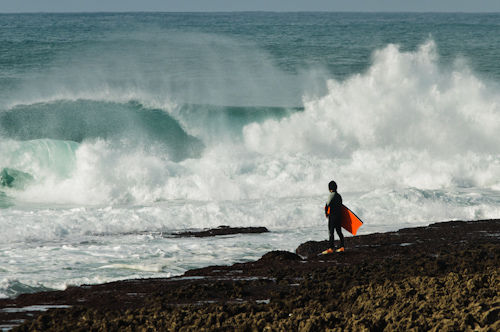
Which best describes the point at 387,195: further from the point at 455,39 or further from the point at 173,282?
the point at 455,39

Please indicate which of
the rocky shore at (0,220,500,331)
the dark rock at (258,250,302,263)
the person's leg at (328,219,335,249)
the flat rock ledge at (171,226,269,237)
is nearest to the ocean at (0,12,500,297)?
the flat rock ledge at (171,226,269,237)

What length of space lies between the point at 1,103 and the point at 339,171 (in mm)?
13354

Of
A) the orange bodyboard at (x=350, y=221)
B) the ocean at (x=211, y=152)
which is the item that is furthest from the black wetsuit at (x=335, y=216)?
the ocean at (x=211, y=152)

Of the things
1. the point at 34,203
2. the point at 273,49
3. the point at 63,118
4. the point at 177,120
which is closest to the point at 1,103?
the point at 63,118

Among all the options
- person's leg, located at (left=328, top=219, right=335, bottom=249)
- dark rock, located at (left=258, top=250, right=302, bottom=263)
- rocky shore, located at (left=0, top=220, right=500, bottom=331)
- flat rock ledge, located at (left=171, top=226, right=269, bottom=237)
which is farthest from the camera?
flat rock ledge, located at (left=171, top=226, right=269, bottom=237)

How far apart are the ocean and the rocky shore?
1.13 metres

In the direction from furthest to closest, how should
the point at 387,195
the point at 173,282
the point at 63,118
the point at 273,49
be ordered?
the point at 273,49
the point at 63,118
the point at 387,195
the point at 173,282

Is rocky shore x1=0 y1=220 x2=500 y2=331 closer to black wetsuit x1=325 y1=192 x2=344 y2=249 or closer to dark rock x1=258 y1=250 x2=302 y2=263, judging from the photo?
dark rock x1=258 y1=250 x2=302 y2=263

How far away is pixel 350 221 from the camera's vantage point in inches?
489

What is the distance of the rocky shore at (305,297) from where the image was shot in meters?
7.00

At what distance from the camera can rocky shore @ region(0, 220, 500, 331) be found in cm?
700

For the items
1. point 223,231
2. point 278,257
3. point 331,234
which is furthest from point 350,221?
point 223,231

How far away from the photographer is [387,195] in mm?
18656

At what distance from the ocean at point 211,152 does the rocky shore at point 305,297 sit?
3.70 feet
